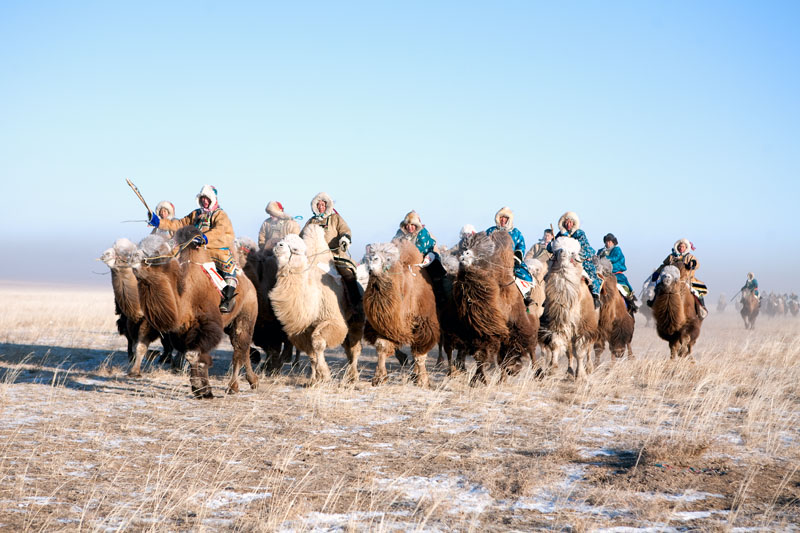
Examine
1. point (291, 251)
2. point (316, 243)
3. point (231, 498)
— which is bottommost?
point (231, 498)

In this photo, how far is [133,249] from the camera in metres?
8.38

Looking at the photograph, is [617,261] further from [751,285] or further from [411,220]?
[751,285]

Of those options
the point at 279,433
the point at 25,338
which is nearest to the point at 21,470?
the point at 279,433

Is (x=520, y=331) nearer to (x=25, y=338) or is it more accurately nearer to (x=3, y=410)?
(x=3, y=410)

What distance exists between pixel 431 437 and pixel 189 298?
3449 mm

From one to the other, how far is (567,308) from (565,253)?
786 millimetres

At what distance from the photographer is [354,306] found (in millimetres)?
10727

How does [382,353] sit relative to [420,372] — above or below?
above

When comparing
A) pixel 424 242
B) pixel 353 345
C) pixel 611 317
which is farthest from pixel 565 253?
pixel 353 345

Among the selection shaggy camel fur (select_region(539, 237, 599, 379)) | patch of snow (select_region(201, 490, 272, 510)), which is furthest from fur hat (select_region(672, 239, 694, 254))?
patch of snow (select_region(201, 490, 272, 510))

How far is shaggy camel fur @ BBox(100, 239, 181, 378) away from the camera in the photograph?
8367mm

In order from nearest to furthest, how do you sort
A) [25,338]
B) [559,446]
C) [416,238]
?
[559,446] → [416,238] → [25,338]

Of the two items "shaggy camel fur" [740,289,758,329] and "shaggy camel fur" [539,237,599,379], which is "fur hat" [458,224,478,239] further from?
"shaggy camel fur" [740,289,758,329]

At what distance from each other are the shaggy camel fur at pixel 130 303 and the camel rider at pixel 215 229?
0.85 m
